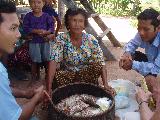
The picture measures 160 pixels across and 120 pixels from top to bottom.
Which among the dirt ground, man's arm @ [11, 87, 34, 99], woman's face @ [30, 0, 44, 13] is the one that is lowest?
the dirt ground

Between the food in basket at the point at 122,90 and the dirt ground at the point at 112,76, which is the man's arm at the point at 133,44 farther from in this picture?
the dirt ground at the point at 112,76

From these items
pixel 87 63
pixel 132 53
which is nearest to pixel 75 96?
pixel 87 63

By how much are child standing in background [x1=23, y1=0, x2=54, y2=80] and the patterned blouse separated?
710 millimetres

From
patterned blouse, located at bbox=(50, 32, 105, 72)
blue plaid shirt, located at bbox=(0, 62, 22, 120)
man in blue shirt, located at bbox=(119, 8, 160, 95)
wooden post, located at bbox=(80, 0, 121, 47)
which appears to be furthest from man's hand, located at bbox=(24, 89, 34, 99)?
wooden post, located at bbox=(80, 0, 121, 47)

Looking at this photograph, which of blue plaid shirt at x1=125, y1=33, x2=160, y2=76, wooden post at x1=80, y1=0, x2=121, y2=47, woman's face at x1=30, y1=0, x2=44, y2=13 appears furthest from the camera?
wooden post at x1=80, y1=0, x2=121, y2=47

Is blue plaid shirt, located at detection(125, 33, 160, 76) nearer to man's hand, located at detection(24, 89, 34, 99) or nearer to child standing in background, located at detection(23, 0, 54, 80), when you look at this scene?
child standing in background, located at detection(23, 0, 54, 80)

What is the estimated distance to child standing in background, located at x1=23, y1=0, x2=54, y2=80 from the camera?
4.69 meters

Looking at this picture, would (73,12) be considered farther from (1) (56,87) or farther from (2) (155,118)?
(2) (155,118)

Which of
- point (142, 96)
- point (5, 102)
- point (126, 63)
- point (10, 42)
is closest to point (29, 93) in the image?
point (10, 42)

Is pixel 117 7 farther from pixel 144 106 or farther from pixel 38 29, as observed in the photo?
pixel 144 106

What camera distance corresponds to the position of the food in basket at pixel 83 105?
141 inches

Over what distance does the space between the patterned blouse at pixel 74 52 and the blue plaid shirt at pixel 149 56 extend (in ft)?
1.61

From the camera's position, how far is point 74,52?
13.2ft

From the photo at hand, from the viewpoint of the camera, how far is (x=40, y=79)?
16.8 ft
